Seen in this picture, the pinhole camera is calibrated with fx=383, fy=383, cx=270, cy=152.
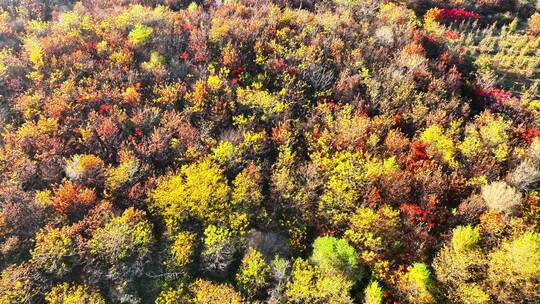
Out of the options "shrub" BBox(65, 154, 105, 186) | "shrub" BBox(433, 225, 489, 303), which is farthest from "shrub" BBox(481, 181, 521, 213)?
"shrub" BBox(65, 154, 105, 186)

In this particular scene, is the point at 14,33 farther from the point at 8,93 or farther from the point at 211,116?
the point at 211,116

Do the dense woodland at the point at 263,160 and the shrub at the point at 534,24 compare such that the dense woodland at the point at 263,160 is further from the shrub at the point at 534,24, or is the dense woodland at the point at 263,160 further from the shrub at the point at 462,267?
the shrub at the point at 534,24

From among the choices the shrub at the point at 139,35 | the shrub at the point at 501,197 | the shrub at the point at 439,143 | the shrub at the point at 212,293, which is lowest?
the shrub at the point at 212,293

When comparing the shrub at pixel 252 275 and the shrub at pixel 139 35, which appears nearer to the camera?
the shrub at pixel 252 275

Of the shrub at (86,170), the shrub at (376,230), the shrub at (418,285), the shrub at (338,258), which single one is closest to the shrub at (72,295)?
the shrub at (86,170)

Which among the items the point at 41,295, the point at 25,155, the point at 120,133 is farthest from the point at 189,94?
Answer: the point at 41,295

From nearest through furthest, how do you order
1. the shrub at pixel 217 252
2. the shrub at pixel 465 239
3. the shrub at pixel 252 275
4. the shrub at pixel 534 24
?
the shrub at pixel 465 239, the shrub at pixel 252 275, the shrub at pixel 217 252, the shrub at pixel 534 24

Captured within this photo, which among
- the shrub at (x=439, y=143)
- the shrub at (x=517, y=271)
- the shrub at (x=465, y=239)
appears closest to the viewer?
the shrub at (x=517, y=271)

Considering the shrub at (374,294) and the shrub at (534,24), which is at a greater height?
the shrub at (534,24)
